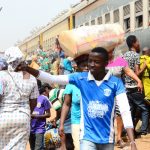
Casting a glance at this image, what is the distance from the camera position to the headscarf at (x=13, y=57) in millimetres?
5230

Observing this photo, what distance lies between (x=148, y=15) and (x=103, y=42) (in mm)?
7274

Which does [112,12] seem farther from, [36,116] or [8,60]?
[8,60]

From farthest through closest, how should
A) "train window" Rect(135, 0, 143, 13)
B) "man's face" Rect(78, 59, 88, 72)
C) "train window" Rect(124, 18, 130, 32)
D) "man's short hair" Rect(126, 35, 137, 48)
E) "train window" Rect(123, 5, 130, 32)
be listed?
1. "train window" Rect(124, 18, 130, 32)
2. "train window" Rect(123, 5, 130, 32)
3. "train window" Rect(135, 0, 143, 13)
4. "man's short hair" Rect(126, 35, 137, 48)
5. "man's face" Rect(78, 59, 88, 72)

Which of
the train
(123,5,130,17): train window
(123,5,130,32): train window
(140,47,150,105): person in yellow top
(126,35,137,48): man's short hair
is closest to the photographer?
(126,35,137,48): man's short hair

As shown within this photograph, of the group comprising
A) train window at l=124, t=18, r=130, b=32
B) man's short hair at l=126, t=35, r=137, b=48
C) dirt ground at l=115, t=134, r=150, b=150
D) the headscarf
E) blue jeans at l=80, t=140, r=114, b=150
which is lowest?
dirt ground at l=115, t=134, r=150, b=150

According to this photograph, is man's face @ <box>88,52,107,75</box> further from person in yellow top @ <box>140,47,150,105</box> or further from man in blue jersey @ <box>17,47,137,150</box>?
person in yellow top @ <box>140,47,150,105</box>

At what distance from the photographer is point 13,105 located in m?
5.33

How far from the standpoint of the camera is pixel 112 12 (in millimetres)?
16984

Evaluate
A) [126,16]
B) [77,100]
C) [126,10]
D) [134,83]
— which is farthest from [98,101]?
[126,16]

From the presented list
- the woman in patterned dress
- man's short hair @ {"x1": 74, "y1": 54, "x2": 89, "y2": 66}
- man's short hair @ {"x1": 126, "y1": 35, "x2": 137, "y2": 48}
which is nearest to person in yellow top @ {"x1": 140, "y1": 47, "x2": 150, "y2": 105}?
man's short hair @ {"x1": 126, "y1": 35, "x2": 137, "y2": 48}

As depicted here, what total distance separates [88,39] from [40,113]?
1.95 metres

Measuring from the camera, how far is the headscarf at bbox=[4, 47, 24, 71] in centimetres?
523

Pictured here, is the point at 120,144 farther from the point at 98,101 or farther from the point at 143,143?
the point at 98,101

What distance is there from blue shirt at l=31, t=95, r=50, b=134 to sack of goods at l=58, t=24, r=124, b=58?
1.59 m
